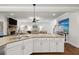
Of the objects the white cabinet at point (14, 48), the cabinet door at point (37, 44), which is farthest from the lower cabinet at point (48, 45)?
the white cabinet at point (14, 48)

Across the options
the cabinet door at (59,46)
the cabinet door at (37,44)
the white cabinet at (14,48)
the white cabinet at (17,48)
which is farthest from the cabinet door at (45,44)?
the white cabinet at (14,48)

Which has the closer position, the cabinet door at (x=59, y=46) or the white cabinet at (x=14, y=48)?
the white cabinet at (x=14, y=48)

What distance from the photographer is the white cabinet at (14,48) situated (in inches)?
123

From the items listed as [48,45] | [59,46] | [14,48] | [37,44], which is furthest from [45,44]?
[14,48]

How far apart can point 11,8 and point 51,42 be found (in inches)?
110

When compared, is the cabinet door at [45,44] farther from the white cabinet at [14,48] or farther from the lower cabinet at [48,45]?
the white cabinet at [14,48]

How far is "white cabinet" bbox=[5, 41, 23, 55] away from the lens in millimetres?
3122

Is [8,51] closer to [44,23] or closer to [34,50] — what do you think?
[34,50]

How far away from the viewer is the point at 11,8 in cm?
586

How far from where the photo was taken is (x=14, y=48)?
11.4 feet

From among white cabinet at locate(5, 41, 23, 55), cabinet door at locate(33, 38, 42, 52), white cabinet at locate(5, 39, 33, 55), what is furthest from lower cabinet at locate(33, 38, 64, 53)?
white cabinet at locate(5, 41, 23, 55)

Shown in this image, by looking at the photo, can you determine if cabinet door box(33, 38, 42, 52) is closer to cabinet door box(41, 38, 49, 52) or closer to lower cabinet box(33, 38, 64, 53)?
lower cabinet box(33, 38, 64, 53)
